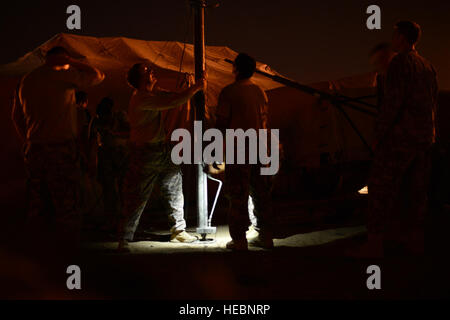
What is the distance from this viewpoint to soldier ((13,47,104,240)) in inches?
157

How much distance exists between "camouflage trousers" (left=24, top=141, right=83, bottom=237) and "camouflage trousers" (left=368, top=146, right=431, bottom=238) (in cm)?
256

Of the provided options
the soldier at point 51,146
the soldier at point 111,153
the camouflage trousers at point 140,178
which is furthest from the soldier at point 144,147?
the soldier at point 111,153

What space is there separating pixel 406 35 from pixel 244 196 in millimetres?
2020

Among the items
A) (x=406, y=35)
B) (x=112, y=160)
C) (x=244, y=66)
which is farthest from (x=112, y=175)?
(x=406, y=35)

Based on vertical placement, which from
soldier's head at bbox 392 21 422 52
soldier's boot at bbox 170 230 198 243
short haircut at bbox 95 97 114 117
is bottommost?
soldier's boot at bbox 170 230 198 243

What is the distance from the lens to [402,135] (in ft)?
13.3

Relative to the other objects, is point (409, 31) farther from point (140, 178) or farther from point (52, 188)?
point (52, 188)

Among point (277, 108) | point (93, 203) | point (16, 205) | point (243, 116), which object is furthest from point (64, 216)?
point (277, 108)

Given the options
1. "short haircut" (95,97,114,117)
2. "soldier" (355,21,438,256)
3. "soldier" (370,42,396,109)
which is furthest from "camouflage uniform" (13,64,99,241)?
"soldier" (370,42,396,109)

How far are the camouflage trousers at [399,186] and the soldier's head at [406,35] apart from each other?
89cm

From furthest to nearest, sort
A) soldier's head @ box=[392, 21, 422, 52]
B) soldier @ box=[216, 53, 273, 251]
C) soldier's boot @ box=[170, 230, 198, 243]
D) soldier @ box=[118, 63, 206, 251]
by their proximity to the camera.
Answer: soldier's boot @ box=[170, 230, 198, 243] → soldier @ box=[118, 63, 206, 251] → soldier @ box=[216, 53, 273, 251] → soldier's head @ box=[392, 21, 422, 52]

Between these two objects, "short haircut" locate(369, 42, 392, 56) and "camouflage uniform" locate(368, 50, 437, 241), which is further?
"short haircut" locate(369, 42, 392, 56)

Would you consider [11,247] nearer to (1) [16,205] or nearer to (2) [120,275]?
(2) [120,275]

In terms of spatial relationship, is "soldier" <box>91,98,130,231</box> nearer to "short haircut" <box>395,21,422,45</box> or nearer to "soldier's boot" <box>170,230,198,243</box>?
"soldier's boot" <box>170,230,198,243</box>
